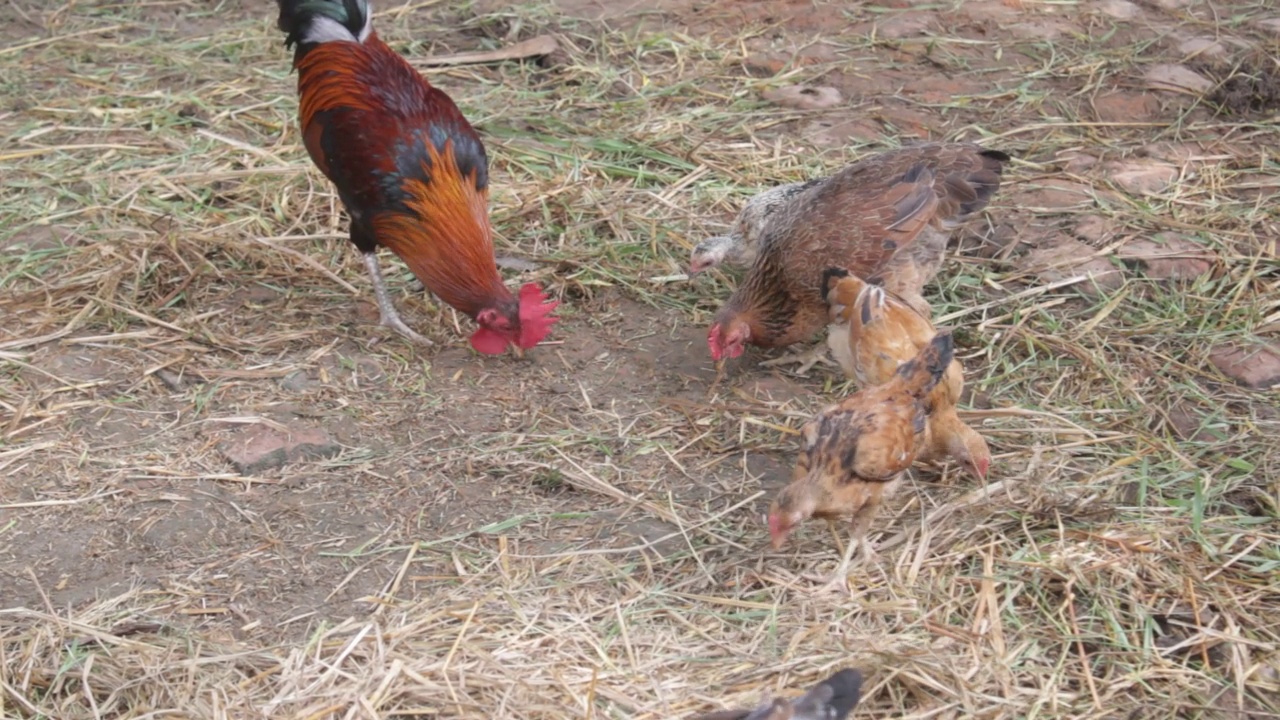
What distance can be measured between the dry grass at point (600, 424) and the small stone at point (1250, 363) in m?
0.08

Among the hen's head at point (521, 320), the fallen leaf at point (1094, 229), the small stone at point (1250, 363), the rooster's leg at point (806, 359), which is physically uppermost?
the hen's head at point (521, 320)

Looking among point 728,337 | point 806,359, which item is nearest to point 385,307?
point 728,337

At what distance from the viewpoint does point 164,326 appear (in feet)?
17.2

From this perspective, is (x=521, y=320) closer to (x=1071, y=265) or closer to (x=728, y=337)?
(x=728, y=337)

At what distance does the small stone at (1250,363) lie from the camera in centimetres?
466

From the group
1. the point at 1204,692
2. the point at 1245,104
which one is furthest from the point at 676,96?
the point at 1204,692

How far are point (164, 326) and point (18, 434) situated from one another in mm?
825

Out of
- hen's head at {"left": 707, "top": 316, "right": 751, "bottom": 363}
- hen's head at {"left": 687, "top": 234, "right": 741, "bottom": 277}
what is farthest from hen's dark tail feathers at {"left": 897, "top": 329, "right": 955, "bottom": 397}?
hen's head at {"left": 687, "top": 234, "right": 741, "bottom": 277}

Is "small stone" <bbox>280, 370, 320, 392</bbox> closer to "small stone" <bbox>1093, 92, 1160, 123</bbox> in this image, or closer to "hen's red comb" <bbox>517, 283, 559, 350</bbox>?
"hen's red comb" <bbox>517, 283, 559, 350</bbox>

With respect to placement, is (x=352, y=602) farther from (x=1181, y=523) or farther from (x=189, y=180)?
(x=189, y=180)

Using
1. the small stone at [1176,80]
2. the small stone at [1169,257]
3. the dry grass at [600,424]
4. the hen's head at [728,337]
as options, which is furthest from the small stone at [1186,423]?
the small stone at [1176,80]

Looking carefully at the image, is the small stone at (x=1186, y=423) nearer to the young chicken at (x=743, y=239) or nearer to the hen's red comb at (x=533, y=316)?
the young chicken at (x=743, y=239)

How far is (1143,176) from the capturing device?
5844 millimetres

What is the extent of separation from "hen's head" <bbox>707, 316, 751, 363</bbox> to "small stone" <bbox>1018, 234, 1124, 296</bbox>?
1345mm
